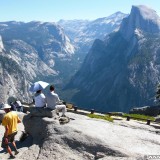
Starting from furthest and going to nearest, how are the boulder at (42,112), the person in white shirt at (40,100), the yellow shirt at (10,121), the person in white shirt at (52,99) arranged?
the person in white shirt at (40,100), the boulder at (42,112), the person in white shirt at (52,99), the yellow shirt at (10,121)

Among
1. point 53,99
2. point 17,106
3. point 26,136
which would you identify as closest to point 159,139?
point 53,99

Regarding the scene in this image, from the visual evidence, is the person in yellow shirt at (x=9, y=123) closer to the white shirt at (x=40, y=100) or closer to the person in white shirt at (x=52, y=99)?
the person in white shirt at (x=52, y=99)

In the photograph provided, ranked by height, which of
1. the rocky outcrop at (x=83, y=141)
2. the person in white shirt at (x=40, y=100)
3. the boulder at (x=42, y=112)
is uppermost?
the person in white shirt at (x=40, y=100)

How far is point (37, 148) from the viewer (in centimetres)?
2175

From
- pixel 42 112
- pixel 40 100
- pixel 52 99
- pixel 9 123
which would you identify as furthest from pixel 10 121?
pixel 40 100

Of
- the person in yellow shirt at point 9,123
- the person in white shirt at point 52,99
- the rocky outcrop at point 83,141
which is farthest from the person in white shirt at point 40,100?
Result: the person in yellow shirt at point 9,123

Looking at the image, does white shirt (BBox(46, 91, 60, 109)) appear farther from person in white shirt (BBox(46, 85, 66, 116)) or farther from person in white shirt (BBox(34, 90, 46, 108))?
person in white shirt (BBox(34, 90, 46, 108))

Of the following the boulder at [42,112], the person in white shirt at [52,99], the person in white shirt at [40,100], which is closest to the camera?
the person in white shirt at [52,99]

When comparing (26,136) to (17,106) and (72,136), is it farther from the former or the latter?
(17,106)

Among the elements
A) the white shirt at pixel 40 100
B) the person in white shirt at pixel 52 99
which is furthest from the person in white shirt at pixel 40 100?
the person in white shirt at pixel 52 99

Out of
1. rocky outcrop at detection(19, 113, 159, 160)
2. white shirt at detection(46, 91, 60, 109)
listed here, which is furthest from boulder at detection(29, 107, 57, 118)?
white shirt at detection(46, 91, 60, 109)

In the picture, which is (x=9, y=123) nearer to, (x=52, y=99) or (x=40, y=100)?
(x=52, y=99)

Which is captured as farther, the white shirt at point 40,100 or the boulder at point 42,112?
the white shirt at point 40,100

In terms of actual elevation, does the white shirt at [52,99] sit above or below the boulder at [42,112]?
above
